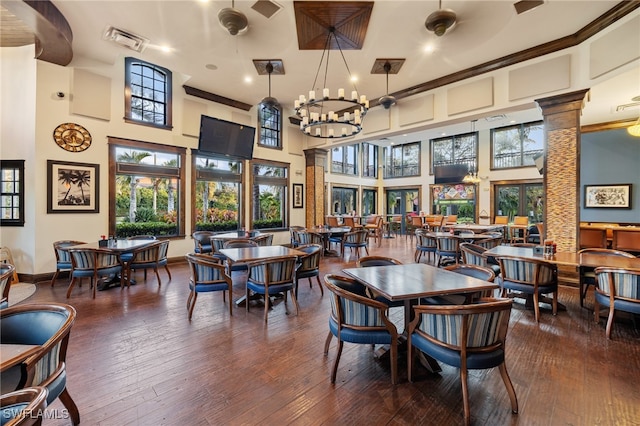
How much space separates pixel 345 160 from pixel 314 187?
4.52 metres

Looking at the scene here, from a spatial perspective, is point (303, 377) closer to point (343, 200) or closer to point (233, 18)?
point (233, 18)

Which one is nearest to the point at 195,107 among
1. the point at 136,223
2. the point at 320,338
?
the point at 136,223

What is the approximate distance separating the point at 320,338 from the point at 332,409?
109 centimetres

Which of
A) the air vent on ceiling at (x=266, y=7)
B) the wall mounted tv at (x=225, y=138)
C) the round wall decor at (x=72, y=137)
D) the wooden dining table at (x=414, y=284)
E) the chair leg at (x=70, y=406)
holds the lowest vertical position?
the chair leg at (x=70, y=406)

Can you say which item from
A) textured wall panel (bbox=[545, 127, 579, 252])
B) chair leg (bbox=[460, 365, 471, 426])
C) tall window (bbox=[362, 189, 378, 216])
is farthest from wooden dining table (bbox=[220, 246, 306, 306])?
tall window (bbox=[362, 189, 378, 216])

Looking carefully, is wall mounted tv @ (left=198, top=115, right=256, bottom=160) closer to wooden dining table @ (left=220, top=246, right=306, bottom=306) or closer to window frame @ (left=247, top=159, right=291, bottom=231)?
window frame @ (left=247, top=159, right=291, bottom=231)

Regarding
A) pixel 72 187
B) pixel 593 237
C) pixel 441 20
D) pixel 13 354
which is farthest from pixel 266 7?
pixel 593 237

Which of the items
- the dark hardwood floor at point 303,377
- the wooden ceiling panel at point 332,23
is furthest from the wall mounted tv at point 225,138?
the dark hardwood floor at point 303,377

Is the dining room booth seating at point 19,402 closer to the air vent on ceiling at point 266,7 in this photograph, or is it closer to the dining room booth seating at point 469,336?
the dining room booth seating at point 469,336

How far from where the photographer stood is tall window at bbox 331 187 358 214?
13.1 m

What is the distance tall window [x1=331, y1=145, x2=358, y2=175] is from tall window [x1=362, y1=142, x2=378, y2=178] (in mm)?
619

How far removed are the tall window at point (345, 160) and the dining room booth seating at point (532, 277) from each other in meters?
9.76

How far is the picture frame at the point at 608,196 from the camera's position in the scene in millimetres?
7531

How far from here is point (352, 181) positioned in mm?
13797
